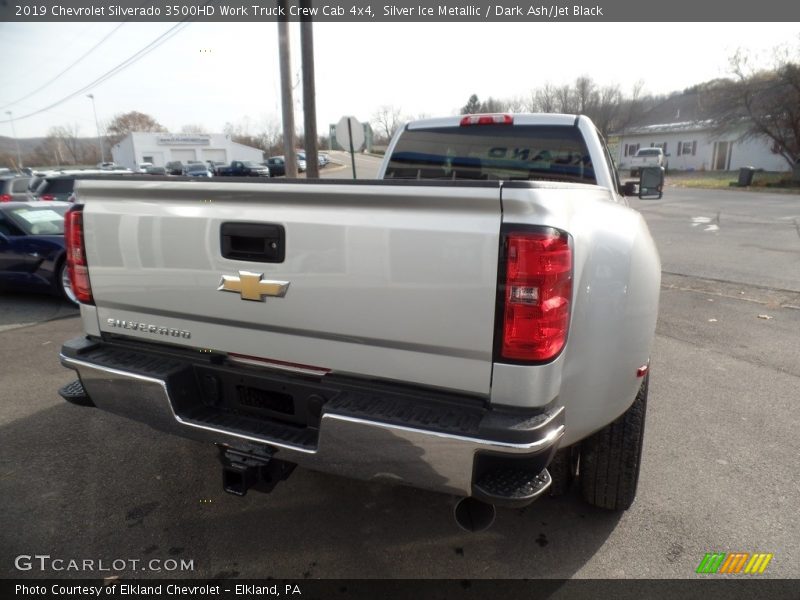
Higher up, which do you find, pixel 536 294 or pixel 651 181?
pixel 651 181

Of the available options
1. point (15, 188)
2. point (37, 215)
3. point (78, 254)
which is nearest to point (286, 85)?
point (37, 215)

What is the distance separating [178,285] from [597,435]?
203 centimetres

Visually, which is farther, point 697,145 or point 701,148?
point 697,145

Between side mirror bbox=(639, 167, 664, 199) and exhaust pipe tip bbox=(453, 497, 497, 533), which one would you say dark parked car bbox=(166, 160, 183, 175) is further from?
exhaust pipe tip bbox=(453, 497, 497, 533)

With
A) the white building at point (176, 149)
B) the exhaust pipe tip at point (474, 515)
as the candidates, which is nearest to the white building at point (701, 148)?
the exhaust pipe tip at point (474, 515)

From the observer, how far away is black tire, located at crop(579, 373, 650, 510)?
2.43 meters

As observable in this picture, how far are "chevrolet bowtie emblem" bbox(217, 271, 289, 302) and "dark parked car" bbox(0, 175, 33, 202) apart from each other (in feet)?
43.8

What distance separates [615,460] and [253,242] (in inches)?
75.4

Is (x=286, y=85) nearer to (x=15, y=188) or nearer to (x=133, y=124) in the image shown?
(x=15, y=188)

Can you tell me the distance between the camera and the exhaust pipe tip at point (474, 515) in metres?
2.31

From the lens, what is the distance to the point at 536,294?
174 centimetres

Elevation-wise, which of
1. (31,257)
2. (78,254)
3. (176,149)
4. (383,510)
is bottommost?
(383,510)

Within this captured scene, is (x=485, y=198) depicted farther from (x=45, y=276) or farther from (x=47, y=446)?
(x=45, y=276)

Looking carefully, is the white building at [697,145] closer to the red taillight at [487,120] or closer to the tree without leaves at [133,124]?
the red taillight at [487,120]
